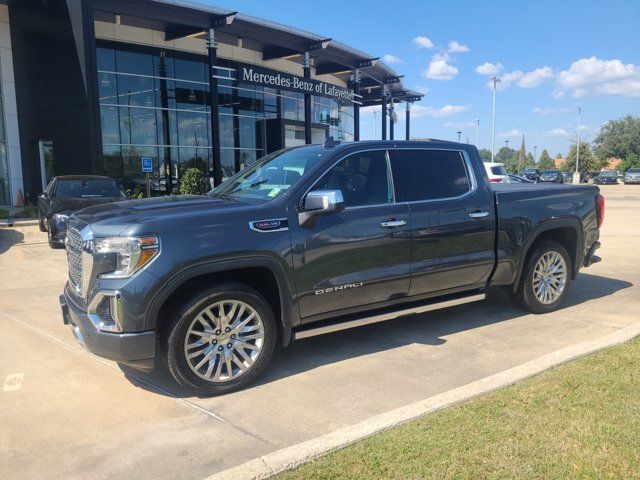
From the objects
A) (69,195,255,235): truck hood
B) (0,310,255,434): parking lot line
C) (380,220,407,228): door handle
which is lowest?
(0,310,255,434): parking lot line

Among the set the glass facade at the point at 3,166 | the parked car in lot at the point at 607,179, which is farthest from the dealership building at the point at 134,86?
the parked car in lot at the point at 607,179

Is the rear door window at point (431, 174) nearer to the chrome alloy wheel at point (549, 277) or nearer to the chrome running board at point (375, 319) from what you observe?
the chrome running board at point (375, 319)

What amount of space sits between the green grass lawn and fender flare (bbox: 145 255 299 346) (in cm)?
135

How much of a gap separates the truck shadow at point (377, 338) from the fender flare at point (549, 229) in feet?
1.31

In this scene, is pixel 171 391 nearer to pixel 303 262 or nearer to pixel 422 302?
pixel 303 262

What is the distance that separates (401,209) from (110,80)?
21052 millimetres

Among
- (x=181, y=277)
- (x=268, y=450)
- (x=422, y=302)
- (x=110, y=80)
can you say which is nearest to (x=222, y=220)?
(x=181, y=277)

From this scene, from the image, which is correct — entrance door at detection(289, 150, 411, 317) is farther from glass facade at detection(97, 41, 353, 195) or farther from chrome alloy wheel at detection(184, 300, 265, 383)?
glass facade at detection(97, 41, 353, 195)

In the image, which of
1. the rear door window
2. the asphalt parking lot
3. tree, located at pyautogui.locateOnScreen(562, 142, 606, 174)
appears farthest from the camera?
tree, located at pyautogui.locateOnScreen(562, 142, 606, 174)

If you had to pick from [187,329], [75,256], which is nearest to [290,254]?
[187,329]

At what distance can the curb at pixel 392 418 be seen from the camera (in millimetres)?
2914

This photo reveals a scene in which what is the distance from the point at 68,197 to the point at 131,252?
9458 millimetres

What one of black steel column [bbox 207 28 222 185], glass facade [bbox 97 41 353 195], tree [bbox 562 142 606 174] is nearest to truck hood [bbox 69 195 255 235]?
glass facade [bbox 97 41 353 195]

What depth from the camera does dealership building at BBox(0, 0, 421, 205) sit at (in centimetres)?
1983
